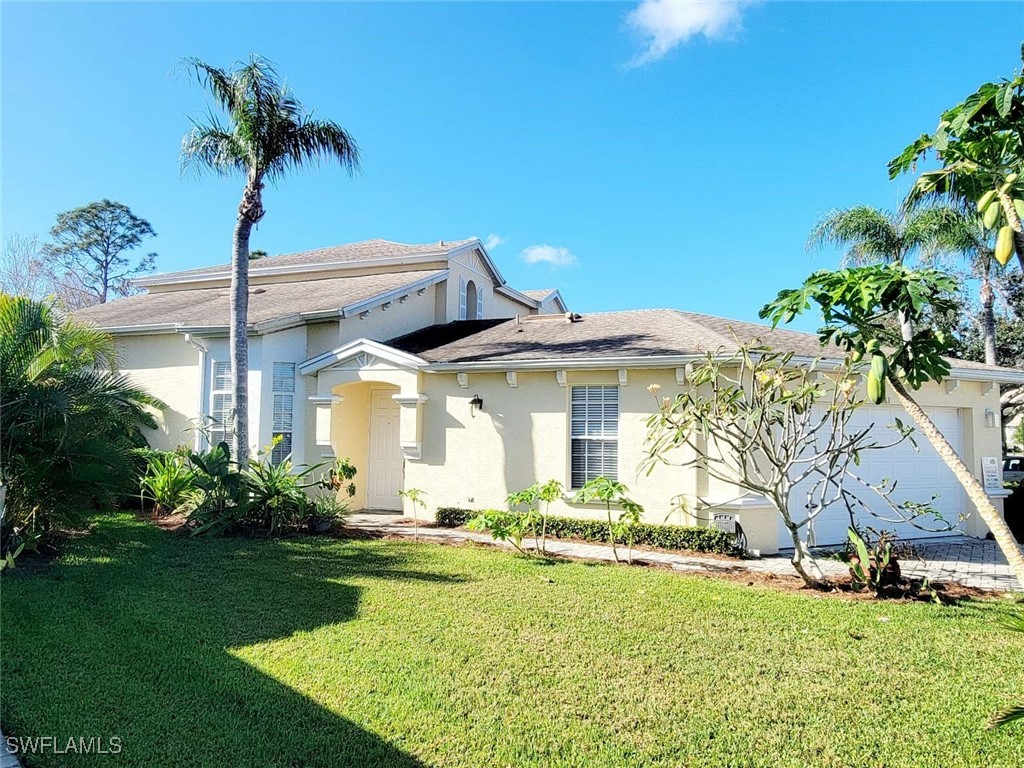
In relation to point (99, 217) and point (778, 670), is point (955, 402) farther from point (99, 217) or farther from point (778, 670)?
point (99, 217)

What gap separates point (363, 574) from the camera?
835 cm

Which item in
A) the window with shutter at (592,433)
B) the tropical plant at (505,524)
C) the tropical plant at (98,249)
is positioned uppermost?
the tropical plant at (98,249)

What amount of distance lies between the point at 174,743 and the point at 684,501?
860 centimetres

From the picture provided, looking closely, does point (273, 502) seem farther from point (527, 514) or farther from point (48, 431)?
point (527, 514)

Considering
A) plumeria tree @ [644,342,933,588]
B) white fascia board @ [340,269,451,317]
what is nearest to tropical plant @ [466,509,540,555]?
plumeria tree @ [644,342,933,588]

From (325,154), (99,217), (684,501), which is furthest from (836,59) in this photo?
(99,217)

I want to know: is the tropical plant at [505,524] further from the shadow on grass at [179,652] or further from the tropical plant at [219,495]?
the tropical plant at [219,495]

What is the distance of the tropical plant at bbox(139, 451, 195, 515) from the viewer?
1253 centimetres

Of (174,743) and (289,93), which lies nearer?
(174,743)

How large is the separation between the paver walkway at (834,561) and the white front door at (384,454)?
6.92ft

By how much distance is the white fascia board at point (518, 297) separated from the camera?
21516mm

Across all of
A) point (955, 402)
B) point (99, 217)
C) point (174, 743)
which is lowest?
point (174, 743)

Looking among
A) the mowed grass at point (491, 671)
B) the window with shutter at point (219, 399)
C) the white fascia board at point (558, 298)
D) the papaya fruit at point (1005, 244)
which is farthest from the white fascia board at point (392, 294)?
the papaya fruit at point (1005, 244)

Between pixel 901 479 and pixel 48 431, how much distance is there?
1465 cm
